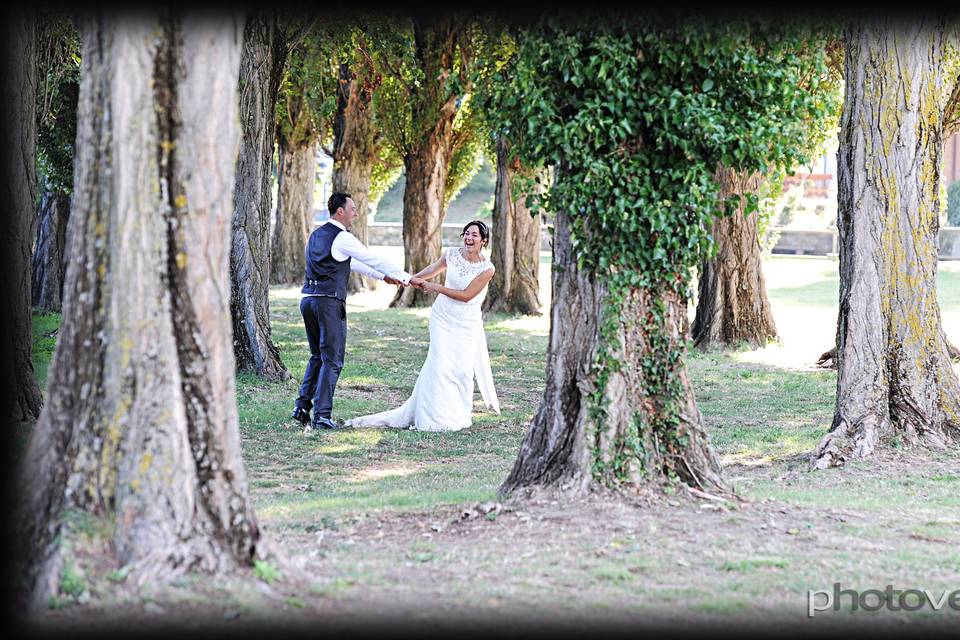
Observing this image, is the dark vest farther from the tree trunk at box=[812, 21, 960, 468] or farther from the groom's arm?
the tree trunk at box=[812, 21, 960, 468]

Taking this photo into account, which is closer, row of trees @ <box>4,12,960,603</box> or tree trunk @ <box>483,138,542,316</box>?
row of trees @ <box>4,12,960,603</box>

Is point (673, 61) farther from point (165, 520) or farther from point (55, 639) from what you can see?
point (55, 639)

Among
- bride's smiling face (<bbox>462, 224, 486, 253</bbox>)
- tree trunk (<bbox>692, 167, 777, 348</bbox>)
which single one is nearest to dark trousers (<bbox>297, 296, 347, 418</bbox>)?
bride's smiling face (<bbox>462, 224, 486, 253</bbox>)

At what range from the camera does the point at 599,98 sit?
7.21 meters

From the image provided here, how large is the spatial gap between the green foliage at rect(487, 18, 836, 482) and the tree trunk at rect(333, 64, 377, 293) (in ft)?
62.5

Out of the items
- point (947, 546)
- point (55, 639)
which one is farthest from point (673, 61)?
point (55, 639)

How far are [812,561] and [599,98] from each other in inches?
115

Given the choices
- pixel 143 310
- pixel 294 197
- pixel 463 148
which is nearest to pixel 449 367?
pixel 143 310

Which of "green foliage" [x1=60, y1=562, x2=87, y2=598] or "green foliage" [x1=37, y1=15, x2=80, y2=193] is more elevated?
"green foliage" [x1=37, y1=15, x2=80, y2=193]

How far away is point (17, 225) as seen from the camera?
10594 millimetres

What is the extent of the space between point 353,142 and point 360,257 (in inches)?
→ 624

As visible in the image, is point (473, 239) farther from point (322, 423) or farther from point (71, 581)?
point (71, 581)

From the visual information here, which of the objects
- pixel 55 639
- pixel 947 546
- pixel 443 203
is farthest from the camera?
pixel 443 203

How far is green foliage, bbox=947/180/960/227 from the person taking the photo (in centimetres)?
4738
